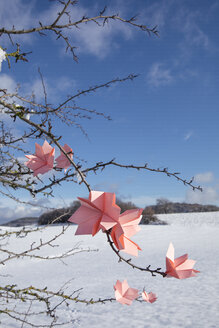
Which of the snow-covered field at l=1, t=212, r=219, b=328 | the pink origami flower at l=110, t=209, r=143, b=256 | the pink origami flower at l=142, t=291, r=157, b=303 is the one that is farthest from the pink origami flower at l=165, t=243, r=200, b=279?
the snow-covered field at l=1, t=212, r=219, b=328

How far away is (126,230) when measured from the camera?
55 centimetres

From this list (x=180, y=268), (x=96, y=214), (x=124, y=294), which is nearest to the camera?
(x=96, y=214)

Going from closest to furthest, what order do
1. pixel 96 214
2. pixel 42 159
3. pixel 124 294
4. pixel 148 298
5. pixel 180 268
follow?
1. pixel 96 214
2. pixel 180 268
3. pixel 42 159
4. pixel 124 294
5. pixel 148 298

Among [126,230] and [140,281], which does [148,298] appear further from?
[140,281]

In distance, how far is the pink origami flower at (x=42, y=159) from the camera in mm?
783

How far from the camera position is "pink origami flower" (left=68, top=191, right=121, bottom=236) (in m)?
0.51

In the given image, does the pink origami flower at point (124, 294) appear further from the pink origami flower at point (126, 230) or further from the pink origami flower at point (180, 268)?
the pink origami flower at point (126, 230)

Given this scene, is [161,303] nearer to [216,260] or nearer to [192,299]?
[192,299]

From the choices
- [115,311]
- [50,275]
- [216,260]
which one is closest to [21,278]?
[50,275]

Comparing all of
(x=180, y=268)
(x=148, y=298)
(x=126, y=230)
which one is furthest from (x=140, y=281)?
(x=126, y=230)

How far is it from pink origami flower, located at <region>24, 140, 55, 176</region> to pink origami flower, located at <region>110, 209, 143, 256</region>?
13.0 inches

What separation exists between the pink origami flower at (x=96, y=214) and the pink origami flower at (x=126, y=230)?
18mm

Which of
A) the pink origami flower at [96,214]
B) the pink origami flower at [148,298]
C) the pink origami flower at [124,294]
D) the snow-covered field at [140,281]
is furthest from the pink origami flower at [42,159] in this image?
the snow-covered field at [140,281]

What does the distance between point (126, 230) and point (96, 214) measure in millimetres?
68
